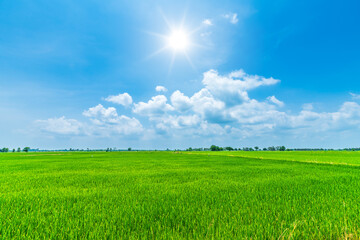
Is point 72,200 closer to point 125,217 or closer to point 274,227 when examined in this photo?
point 125,217

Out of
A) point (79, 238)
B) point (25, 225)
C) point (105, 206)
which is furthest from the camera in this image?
point (105, 206)

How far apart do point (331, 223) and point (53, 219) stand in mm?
6126

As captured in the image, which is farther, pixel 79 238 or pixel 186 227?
pixel 186 227

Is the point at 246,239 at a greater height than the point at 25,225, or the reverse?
the point at 246,239

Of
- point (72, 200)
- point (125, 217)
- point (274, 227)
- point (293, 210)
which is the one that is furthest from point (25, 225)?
point (293, 210)

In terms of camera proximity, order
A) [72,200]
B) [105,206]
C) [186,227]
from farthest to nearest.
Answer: [72,200] < [105,206] < [186,227]

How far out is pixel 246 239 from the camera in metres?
2.41

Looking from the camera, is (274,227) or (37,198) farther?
(37,198)

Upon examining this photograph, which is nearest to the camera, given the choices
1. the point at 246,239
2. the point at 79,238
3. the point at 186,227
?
the point at 246,239

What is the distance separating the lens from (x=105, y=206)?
4195mm

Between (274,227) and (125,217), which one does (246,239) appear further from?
(125,217)

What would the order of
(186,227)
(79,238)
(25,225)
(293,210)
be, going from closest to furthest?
(79,238) < (186,227) < (25,225) < (293,210)

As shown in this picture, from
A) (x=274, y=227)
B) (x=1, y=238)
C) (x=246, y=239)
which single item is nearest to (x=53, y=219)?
(x=1, y=238)

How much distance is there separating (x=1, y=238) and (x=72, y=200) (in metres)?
2.11
